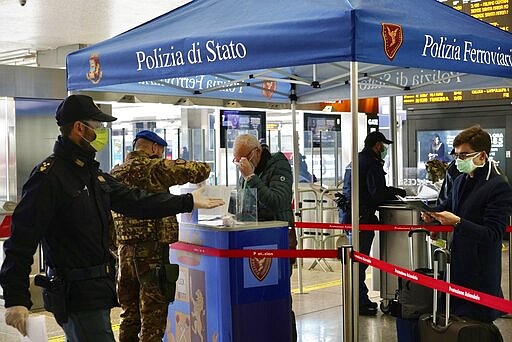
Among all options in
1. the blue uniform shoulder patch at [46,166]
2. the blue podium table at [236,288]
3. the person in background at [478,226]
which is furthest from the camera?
the blue podium table at [236,288]

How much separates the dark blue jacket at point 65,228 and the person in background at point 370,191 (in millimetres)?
3943

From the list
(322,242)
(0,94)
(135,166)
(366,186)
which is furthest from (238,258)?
(322,242)

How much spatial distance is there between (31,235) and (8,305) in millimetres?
321

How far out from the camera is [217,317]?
5.19 metres

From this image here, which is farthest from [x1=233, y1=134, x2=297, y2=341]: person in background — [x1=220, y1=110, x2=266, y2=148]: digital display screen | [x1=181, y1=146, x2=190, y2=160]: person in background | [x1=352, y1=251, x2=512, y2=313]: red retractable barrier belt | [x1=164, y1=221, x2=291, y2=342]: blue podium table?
[x1=220, y1=110, x2=266, y2=148]: digital display screen

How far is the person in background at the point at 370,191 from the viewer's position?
7.40 m

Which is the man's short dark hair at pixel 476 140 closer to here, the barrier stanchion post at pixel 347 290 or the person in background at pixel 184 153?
the barrier stanchion post at pixel 347 290

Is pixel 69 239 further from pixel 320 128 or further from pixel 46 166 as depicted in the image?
pixel 320 128

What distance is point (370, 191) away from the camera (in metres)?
7.41

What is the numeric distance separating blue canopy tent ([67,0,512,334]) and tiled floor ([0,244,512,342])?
92.3 inches

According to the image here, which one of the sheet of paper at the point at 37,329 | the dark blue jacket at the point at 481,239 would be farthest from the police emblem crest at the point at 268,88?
the sheet of paper at the point at 37,329

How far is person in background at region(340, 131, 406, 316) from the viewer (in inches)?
291

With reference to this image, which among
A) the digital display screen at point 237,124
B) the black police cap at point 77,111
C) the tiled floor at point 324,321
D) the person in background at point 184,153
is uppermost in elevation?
the digital display screen at point 237,124

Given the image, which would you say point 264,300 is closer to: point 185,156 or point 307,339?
point 307,339
